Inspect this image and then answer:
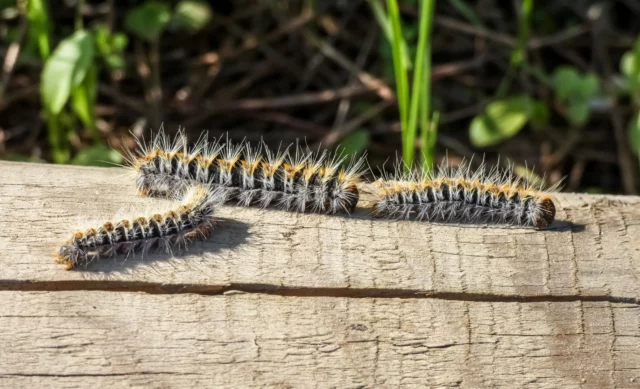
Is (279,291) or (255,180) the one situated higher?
(255,180)

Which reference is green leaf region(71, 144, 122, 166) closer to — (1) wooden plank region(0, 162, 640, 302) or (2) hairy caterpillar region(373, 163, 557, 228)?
(1) wooden plank region(0, 162, 640, 302)

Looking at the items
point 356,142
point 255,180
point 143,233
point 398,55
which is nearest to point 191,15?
point 356,142

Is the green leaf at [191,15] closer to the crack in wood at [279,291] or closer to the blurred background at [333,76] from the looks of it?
the blurred background at [333,76]

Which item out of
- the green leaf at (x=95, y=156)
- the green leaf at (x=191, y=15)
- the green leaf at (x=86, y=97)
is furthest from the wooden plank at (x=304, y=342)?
the green leaf at (x=191, y=15)

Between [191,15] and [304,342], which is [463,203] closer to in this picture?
[304,342]

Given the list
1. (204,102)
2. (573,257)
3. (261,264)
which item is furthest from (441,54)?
(261,264)

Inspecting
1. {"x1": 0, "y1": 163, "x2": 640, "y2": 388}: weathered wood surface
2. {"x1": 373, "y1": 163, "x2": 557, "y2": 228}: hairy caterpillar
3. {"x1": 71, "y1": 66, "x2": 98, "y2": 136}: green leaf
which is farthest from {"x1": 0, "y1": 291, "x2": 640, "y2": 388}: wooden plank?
{"x1": 71, "y1": 66, "x2": 98, "y2": 136}: green leaf

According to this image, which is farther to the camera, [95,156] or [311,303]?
[95,156]
